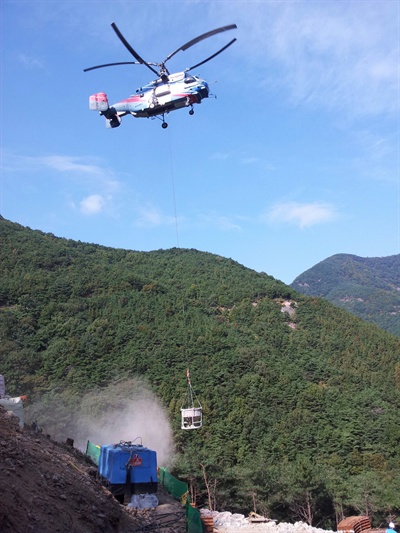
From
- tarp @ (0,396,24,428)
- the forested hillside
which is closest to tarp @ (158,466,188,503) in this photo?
tarp @ (0,396,24,428)

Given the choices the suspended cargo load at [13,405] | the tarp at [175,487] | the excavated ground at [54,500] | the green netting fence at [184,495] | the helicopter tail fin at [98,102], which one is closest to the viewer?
the excavated ground at [54,500]

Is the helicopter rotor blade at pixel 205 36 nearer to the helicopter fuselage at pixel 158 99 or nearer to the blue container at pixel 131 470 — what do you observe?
the helicopter fuselage at pixel 158 99

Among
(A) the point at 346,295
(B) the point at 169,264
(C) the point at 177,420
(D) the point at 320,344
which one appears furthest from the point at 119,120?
(A) the point at 346,295

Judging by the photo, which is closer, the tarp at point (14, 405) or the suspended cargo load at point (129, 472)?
the suspended cargo load at point (129, 472)

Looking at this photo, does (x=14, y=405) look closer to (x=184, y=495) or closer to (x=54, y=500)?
A: (x=184, y=495)

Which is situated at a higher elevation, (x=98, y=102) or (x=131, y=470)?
(x=98, y=102)

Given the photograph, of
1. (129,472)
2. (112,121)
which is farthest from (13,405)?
(112,121)

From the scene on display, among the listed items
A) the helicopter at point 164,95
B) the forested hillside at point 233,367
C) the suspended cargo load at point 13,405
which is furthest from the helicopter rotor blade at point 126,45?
the forested hillside at point 233,367

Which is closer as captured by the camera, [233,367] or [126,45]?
[126,45]
